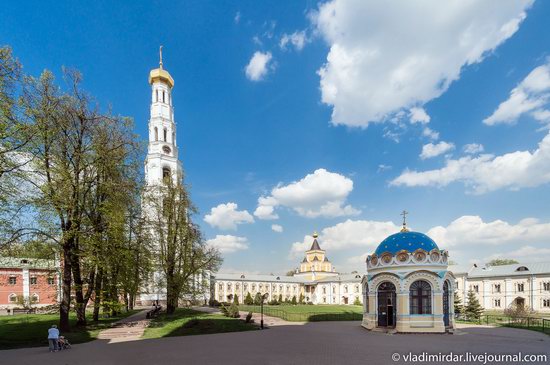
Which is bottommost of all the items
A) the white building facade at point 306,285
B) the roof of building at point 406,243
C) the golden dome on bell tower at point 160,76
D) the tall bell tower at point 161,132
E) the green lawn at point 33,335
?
the white building facade at point 306,285

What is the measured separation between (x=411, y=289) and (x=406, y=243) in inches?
116

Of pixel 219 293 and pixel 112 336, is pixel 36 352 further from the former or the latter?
pixel 219 293

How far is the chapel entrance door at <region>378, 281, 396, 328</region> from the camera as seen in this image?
70.5 feet

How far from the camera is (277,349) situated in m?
15.1

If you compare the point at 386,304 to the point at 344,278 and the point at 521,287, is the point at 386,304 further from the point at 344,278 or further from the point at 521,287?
the point at 344,278

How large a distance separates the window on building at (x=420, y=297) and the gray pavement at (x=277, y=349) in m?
1.61

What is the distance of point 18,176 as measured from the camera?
48.9 ft

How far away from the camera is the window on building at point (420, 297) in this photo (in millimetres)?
20641

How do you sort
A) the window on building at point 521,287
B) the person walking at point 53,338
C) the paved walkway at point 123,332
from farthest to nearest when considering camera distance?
the window on building at point 521,287
the paved walkway at point 123,332
the person walking at point 53,338

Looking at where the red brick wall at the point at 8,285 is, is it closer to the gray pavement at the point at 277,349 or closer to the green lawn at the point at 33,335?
the green lawn at the point at 33,335

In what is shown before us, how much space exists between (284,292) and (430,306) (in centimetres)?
6565

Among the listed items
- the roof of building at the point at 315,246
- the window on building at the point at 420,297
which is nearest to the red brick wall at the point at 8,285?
the window on building at the point at 420,297

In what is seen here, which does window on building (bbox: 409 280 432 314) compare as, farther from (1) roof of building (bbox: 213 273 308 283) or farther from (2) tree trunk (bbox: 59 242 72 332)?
(1) roof of building (bbox: 213 273 308 283)

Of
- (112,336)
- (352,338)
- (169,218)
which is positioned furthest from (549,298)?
(112,336)
